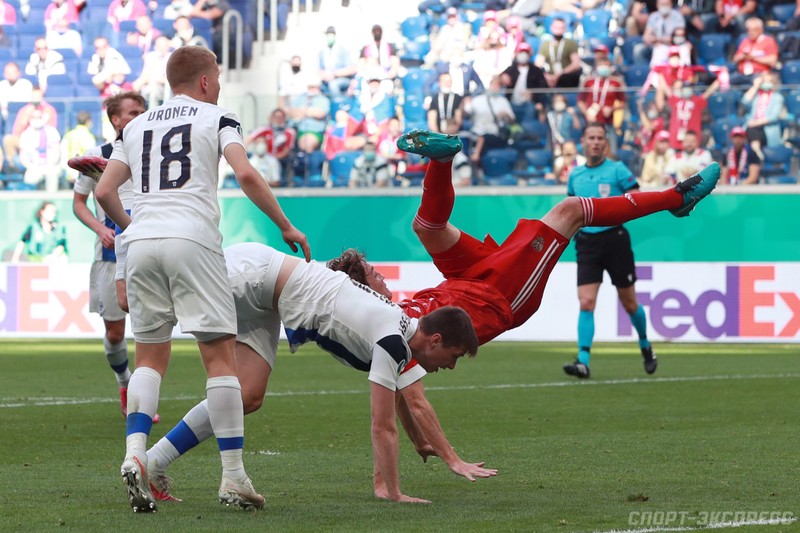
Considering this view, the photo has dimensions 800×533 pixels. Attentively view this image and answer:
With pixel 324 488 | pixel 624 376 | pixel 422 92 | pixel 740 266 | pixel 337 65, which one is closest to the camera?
pixel 324 488

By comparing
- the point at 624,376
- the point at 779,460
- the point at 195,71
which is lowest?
the point at 624,376

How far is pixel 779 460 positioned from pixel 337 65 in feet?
54.3

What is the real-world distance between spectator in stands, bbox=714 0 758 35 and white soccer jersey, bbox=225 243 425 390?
A: 16037 mm

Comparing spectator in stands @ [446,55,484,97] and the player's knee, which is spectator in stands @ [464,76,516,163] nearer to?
spectator in stands @ [446,55,484,97]

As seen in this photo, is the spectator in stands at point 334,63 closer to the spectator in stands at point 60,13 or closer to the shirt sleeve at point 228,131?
the spectator in stands at point 60,13

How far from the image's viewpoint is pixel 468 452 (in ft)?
25.0

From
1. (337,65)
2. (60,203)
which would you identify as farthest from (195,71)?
(337,65)

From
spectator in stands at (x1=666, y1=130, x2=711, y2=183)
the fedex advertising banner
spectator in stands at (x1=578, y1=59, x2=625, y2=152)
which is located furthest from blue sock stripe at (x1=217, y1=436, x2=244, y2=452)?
spectator in stands at (x1=666, y1=130, x2=711, y2=183)

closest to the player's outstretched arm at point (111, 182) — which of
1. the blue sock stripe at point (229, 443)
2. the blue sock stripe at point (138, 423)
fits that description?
the blue sock stripe at point (138, 423)

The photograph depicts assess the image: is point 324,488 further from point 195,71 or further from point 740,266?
point 740,266

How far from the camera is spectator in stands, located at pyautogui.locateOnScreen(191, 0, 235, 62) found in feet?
79.9

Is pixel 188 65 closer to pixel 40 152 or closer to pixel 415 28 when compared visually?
pixel 40 152

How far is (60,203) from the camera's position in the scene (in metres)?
20.1

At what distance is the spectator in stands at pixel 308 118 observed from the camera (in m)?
19.4
